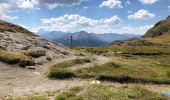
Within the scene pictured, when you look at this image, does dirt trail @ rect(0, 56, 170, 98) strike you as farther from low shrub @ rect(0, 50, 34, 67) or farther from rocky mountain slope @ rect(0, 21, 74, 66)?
rocky mountain slope @ rect(0, 21, 74, 66)

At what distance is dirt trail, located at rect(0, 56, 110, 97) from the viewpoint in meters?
31.5

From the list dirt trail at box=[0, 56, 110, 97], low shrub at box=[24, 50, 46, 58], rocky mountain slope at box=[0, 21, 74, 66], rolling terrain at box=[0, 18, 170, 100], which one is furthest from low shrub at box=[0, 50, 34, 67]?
low shrub at box=[24, 50, 46, 58]

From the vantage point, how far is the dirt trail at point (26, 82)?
31469 mm

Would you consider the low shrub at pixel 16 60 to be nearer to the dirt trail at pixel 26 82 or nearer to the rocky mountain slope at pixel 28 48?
the dirt trail at pixel 26 82

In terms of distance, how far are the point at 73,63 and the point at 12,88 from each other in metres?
25.2

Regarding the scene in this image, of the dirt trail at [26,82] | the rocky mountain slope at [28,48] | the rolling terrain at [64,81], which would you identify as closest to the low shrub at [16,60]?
the rolling terrain at [64,81]

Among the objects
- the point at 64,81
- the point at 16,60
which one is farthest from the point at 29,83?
the point at 16,60

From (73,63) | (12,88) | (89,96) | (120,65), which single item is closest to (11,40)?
(73,63)

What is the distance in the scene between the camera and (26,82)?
1458 inches

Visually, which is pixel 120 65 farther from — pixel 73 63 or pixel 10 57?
pixel 10 57

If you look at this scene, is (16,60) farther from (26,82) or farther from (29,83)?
(29,83)

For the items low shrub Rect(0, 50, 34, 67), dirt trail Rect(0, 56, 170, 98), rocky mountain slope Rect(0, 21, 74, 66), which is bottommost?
dirt trail Rect(0, 56, 170, 98)

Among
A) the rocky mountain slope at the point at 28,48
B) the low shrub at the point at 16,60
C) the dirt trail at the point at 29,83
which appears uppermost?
the rocky mountain slope at the point at 28,48

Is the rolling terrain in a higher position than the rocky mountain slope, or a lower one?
lower
